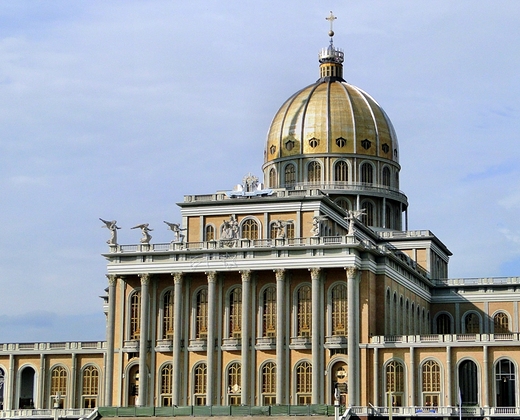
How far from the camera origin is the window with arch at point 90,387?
111688 mm

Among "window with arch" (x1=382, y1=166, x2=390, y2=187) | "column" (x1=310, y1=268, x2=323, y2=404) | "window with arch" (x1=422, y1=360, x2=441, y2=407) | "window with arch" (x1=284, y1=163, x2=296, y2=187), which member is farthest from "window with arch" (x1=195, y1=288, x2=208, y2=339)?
"window with arch" (x1=382, y1=166, x2=390, y2=187)

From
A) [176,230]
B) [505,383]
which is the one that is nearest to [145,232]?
[176,230]

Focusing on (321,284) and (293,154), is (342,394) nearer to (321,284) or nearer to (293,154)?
(321,284)

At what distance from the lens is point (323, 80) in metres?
136

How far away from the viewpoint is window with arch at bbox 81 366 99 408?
111688 millimetres

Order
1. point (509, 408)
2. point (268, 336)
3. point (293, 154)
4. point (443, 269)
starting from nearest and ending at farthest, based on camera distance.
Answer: point (509, 408)
point (268, 336)
point (293, 154)
point (443, 269)

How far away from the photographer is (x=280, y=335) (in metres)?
103

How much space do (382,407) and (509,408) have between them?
10.3m

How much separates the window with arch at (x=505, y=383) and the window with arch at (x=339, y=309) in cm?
1314

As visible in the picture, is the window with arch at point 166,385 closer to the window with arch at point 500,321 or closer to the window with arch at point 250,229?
the window with arch at point 250,229

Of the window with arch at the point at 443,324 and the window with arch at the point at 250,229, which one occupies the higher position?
the window with arch at the point at 250,229

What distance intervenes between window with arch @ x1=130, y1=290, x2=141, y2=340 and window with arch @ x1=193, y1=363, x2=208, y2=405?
21.2 feet

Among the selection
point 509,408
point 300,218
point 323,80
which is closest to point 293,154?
point 323,80

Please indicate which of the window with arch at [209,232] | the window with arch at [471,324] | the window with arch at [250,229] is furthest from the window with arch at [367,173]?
the window with arch at [209,232]
